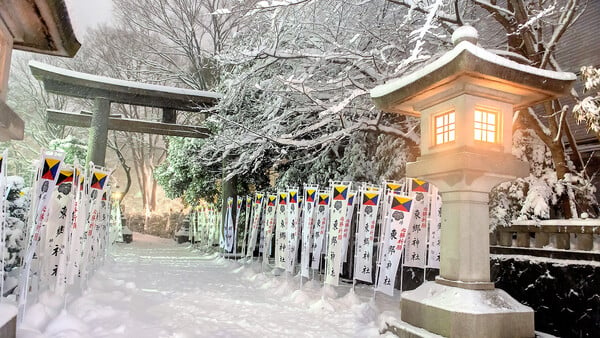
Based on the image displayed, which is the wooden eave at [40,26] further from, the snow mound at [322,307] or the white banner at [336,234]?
the snow mound at [322,307]

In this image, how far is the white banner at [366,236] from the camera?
29.8ft

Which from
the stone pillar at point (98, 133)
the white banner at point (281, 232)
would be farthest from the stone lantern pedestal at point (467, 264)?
the stone pillar at point (98, 133)

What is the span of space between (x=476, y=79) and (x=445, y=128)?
85 cm

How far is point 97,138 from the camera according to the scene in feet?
52.0

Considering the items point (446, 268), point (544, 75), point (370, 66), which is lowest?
point (446, 268)

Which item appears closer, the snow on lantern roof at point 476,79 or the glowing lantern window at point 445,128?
the snow on lantern roof at point 476,79

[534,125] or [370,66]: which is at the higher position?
[370,66]

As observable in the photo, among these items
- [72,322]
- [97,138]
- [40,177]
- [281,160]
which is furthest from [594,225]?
[97,138]

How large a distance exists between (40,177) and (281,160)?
388 inches

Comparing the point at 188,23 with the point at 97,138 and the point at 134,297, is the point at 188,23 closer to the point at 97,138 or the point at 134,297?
the point at 97,138

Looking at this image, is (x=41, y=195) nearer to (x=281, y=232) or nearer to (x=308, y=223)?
(x=308, y=223)

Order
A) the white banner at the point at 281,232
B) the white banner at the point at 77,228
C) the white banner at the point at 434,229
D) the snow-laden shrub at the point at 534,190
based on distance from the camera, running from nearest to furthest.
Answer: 1. the white banner at the point at 77,228
2. the snow-laden shrub at the point at 534,190
3. the white banner at the point at 434,229
4. the white banner at the point at 281,232

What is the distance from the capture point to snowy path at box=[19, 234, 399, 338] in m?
6.23

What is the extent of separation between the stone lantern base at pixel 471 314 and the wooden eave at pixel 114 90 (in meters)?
12.0
